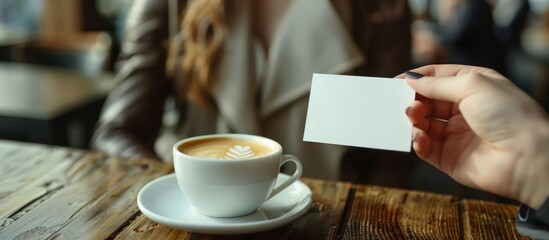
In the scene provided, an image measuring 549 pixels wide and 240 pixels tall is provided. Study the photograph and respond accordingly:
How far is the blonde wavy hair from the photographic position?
4.71ft

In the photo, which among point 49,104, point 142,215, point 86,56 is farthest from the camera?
point 86,56

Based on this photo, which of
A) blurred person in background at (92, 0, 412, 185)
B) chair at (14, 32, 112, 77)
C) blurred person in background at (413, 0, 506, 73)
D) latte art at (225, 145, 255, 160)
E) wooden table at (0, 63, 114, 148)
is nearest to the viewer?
latte art at (225, 145, 255, 160)

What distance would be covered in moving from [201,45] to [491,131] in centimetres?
92

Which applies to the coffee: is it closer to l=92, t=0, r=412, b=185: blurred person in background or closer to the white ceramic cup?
the white ceramic cup

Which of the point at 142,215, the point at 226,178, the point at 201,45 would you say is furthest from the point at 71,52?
the point at 226,178

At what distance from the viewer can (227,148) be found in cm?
80

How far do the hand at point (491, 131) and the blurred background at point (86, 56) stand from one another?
0.91 m

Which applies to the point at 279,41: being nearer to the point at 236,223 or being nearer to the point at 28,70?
the point at 236,223

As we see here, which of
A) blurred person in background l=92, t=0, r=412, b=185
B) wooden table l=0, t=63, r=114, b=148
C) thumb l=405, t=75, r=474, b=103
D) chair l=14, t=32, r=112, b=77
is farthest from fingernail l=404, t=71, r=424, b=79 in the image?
chair l=14, t=32, r=112, b=77

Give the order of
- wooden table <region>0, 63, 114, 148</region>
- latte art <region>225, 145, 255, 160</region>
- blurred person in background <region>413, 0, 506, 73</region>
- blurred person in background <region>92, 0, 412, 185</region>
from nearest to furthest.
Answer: latte art <region>225, 145, 255, 160</region>
blurred person in background <region>92, 0, 412, 185</region>
wooden table <region>0, 63, 114, 148</region>
blurred person in background <region>413, 0, 506, 73</region>

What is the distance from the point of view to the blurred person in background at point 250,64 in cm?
143

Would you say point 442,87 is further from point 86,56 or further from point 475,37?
point 475,37

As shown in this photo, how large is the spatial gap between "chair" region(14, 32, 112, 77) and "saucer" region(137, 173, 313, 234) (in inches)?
69.2

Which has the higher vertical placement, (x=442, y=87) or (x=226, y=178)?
(x=442, y=87)
